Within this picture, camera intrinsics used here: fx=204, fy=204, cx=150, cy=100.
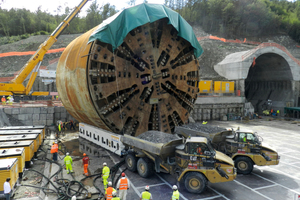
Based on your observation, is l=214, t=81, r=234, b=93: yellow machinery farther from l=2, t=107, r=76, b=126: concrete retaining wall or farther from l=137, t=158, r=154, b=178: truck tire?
l=137, t=158, r=154, b=178: truck tire

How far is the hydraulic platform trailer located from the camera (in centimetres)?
907

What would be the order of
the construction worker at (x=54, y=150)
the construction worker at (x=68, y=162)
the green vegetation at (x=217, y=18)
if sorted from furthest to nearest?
1. the green vegetation at (x=217, y=18)
2. the construction worker at (x=54, y=150)
3. the construction worker at (x=68, y=162)

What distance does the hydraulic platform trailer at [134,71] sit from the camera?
907 centimetres

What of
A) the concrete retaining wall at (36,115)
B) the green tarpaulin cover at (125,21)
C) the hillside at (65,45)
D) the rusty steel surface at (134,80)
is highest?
the hillside at (65,45)

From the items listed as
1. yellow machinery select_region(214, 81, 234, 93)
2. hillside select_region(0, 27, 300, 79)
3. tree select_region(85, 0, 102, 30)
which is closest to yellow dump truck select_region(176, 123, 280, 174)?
yellow machinery select_region(214, 81, 234, 93)

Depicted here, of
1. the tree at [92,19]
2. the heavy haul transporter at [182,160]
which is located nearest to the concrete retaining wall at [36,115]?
the heavy haul transporter at [182,160]

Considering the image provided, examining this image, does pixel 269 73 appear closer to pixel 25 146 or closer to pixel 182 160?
pixel 182 160

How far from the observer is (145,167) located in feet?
25.4

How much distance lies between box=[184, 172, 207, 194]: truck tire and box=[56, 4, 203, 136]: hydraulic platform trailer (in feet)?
13.9

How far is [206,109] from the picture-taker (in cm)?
2327

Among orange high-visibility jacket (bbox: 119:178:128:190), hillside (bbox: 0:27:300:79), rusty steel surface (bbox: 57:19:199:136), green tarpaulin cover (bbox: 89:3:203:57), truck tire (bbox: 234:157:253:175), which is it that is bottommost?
truck tire (bbox: 234:157:253:175)

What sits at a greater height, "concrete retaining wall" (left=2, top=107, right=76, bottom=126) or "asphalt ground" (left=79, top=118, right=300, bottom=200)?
"concrete retaining wall" (left=2, top=107, right=76, bottom=126)

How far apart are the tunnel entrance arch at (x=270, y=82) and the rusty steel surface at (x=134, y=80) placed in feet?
59.7

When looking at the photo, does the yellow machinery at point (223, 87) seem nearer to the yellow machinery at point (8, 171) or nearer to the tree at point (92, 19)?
the yellow machinery at point (8, 171)
